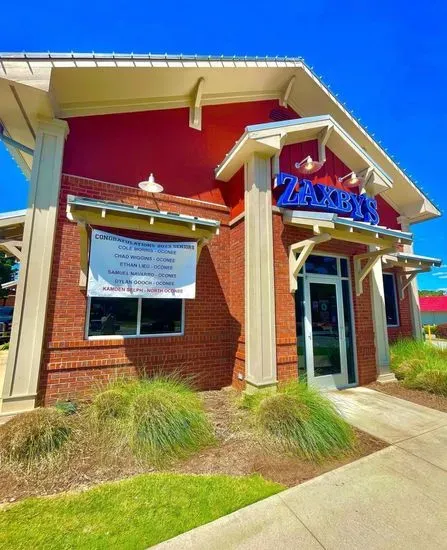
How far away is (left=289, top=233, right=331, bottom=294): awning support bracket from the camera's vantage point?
20.8ft

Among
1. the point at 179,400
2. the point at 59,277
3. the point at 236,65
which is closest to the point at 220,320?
the point at 179,400

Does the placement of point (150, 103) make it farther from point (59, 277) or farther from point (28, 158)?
point (59, 277)

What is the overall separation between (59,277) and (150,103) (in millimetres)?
4720

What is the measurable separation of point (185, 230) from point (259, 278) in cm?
191

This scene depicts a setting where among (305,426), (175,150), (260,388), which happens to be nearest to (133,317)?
(260,388)

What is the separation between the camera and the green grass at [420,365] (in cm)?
691

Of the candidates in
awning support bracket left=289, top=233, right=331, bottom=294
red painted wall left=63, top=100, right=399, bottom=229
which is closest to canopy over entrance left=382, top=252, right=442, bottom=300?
red painted wall left=63, top=100, right=399, bottom=229

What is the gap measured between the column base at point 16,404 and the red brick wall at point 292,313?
15.7ft

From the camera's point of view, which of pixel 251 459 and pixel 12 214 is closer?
pixel 251 459

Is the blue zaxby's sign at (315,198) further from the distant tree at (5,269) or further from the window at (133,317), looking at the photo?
the distant tree at (5,269)

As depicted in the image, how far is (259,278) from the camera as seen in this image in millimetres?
6289

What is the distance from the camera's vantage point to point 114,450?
3.95m

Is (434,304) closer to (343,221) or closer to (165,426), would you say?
(343,221)

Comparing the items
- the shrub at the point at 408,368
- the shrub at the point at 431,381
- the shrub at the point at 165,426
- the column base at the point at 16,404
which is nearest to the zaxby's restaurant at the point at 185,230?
the column base at the point at 16,404
